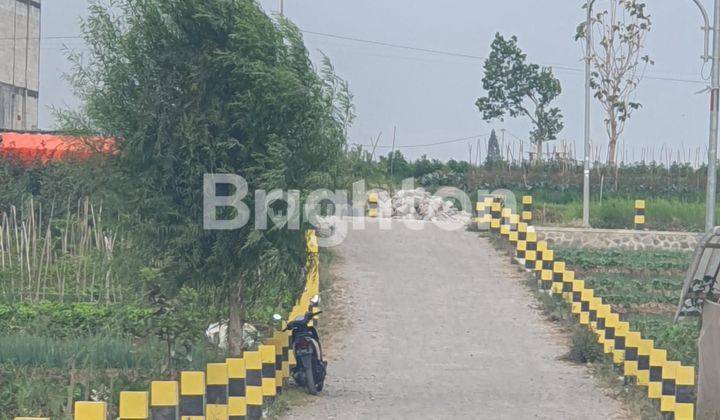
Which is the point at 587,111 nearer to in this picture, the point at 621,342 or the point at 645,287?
the point at 645,287

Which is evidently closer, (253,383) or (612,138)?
(253,383)

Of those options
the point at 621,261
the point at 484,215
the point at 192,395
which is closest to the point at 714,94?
the point at 621,261

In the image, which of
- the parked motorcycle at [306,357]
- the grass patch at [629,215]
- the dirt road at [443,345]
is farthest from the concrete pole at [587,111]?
the parked motorcycle at [306,357]

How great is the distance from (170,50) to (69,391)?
13.3 ft

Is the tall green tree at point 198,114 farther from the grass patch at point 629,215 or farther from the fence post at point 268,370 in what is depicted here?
the grass patch at point 629,215

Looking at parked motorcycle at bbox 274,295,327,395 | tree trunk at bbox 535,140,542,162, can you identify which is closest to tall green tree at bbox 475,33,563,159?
tree trunk at bbox 535,140,542,162

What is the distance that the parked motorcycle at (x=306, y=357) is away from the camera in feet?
50.0

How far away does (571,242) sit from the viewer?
1248 inches

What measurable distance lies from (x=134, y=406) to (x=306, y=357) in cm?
465

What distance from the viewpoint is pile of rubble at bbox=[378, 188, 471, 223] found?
35.6m

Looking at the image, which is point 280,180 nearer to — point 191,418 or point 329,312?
point 191,418

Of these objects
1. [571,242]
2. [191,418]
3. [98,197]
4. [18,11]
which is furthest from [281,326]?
[18,11]

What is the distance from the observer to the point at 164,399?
11.5 metres

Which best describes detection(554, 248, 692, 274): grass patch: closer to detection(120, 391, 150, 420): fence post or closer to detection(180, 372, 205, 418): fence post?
detection(180, 372, 205, 418): fence post
